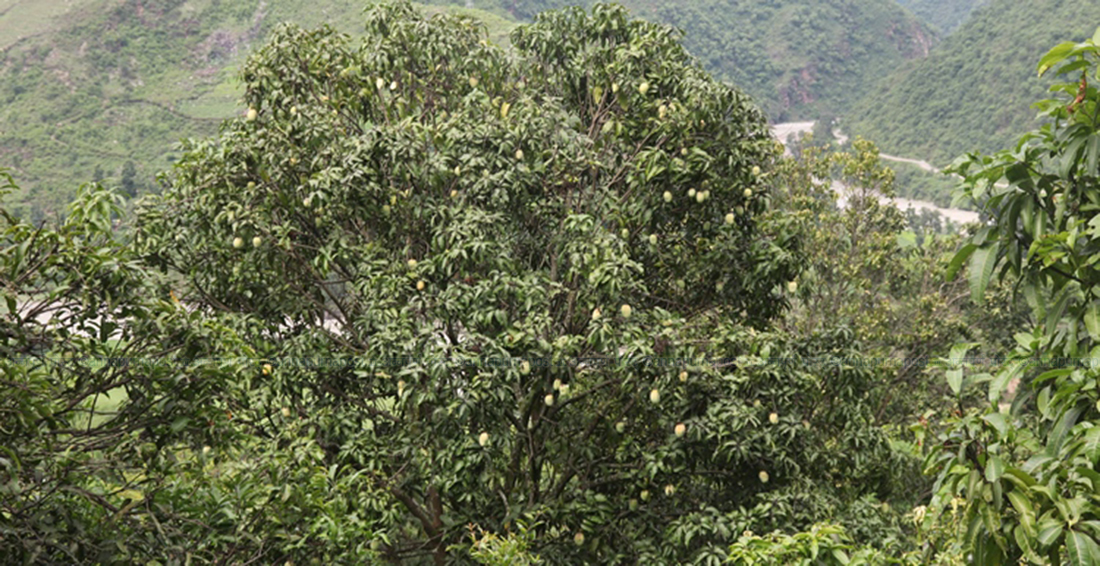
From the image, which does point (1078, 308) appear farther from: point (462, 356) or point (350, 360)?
point (350, 360)

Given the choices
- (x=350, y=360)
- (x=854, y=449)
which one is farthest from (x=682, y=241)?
(x=350, y=360)

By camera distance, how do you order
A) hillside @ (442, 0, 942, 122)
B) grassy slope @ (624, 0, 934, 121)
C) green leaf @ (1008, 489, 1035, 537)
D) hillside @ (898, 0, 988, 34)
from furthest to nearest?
1. hillside @ (898, 0, 988, 34)
2. grassy slope @ (624, 0, 934, 121)
3. hillside @ (442, 0, 942, 122)
4. green leaf @ (1008, 489, 1035, 537)

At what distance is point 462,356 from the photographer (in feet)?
15.2

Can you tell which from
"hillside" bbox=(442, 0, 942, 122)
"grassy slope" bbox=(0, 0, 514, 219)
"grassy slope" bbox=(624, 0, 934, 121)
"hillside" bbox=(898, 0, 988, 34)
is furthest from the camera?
"hillside" bbox=(898, 0, 988, 34)

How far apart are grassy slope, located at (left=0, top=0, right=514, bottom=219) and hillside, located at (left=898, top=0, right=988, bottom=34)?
8393cm

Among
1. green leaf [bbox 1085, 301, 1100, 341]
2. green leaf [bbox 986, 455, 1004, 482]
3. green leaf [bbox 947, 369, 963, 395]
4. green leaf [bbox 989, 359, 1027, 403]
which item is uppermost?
green leaf [bbox 1085, 301, 1100, 341]

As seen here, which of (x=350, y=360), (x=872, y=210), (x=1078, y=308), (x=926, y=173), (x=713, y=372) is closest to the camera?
(x=1078, y=308)

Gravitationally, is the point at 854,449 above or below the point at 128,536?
below

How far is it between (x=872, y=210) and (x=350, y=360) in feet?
26.6

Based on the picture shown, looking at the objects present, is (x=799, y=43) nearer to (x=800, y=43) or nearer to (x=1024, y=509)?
(x=800, y=43)

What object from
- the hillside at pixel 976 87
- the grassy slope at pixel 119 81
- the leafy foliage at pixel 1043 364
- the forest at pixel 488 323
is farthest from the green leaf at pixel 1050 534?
the hillside at pixel 976 87

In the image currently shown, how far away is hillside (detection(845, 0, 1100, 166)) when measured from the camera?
43250mm

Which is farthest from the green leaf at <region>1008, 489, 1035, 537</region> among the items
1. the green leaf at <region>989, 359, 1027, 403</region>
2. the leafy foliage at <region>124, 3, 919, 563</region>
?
the leafy foliage at <region>124, 3, 919, 563</region>

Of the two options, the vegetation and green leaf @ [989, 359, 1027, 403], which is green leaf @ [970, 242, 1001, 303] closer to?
green leaf @ [989, 359, 1027, 403]
